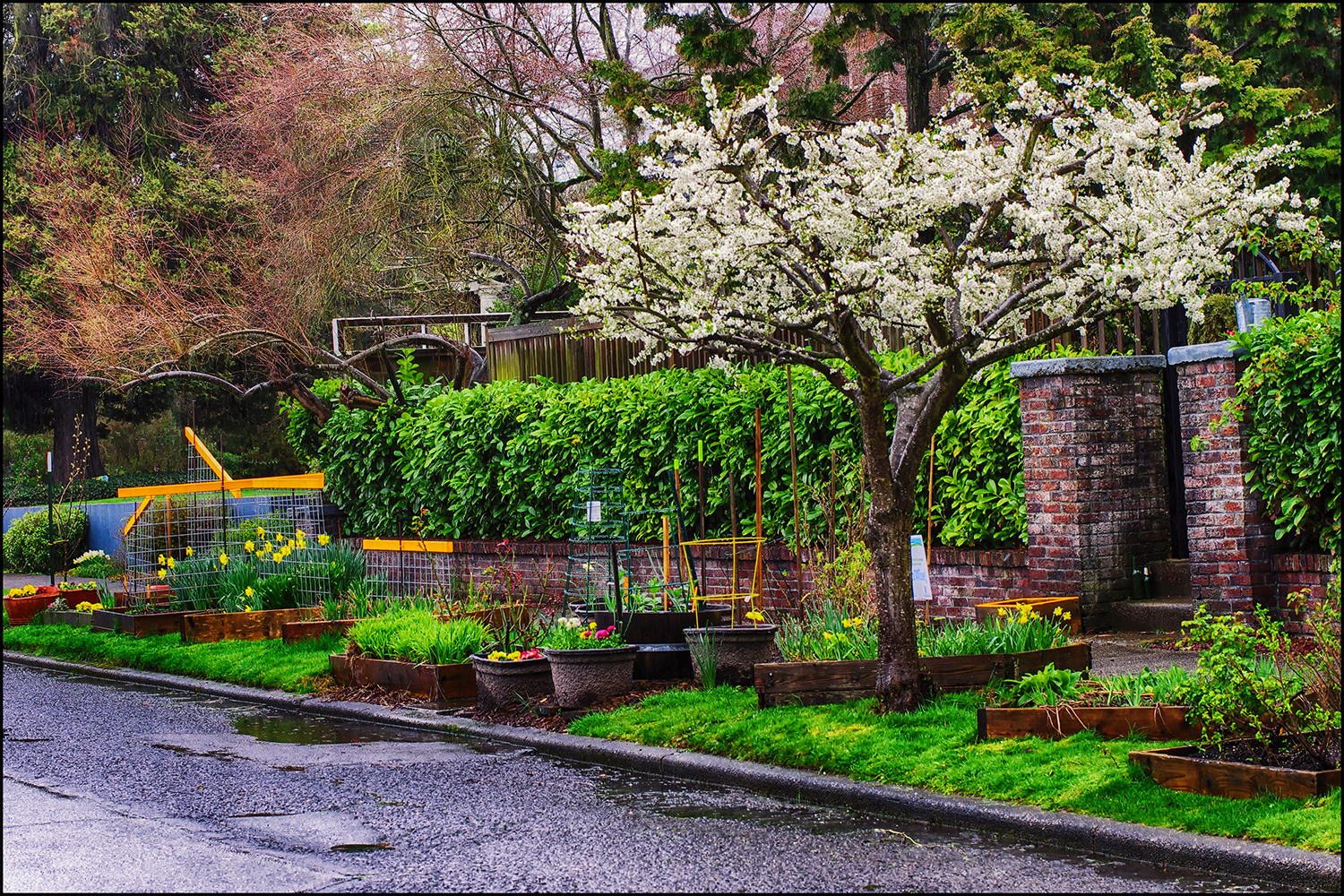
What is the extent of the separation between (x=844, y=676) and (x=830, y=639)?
41 centimetres

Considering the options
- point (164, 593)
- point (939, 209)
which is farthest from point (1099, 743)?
point (164, 593)

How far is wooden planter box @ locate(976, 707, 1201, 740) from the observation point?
716 centimetres

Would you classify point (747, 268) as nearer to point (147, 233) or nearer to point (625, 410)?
point (625, 410)

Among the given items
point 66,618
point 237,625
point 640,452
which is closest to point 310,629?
point 237,625

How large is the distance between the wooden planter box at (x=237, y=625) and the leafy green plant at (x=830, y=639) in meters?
6.75

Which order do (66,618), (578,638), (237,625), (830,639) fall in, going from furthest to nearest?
(66,618), (237,625), (578,638), (830,639)

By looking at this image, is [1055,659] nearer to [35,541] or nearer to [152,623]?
[152,623]

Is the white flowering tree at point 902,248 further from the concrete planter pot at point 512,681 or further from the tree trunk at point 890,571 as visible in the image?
the concrete planter pot at point 512,681

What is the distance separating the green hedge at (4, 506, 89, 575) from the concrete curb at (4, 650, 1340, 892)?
738 inches

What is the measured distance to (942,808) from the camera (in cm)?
670

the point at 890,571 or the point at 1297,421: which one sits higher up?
the point at 1297,421

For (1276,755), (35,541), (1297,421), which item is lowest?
(1276,755)

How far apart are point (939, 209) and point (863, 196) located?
0.49m

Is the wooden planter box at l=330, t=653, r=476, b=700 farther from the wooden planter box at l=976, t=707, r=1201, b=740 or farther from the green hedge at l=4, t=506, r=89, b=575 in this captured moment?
the green hedge at l=4, t=506, r=89, b=575
